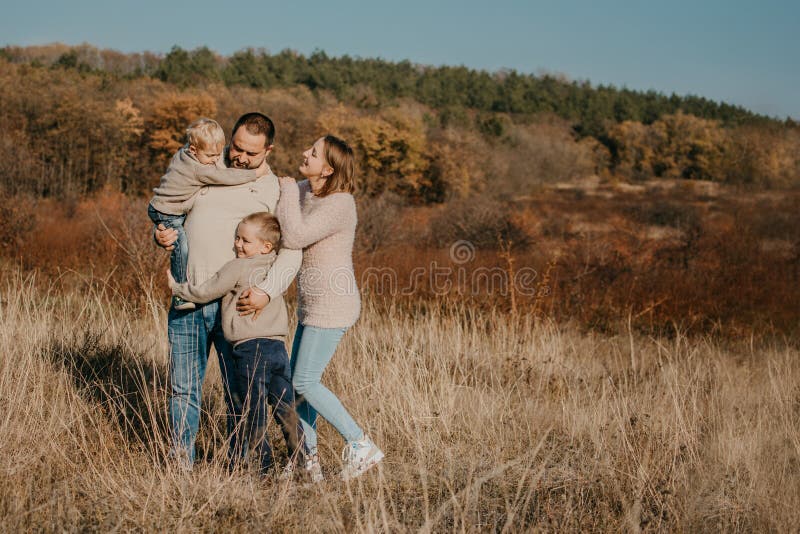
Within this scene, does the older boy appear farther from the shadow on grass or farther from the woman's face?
the shadow on grass

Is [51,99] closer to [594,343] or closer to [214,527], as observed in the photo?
[594,343]

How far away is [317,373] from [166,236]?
812 mm

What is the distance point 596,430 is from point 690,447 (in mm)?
431

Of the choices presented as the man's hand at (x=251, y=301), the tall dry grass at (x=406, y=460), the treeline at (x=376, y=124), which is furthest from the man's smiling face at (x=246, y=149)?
the treeline at (x=376, y=124)

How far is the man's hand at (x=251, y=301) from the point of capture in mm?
2422

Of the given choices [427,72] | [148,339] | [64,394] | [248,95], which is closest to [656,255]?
[148,339]

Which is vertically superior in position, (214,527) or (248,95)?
(248,95)

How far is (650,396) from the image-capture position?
3.84 meters

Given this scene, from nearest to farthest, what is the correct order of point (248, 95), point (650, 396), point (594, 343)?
point (650, 396), point (594, 343), point (248, 95)

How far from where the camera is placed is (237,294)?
8.19 ft

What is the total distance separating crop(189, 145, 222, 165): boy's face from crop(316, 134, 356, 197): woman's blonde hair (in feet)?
1.38

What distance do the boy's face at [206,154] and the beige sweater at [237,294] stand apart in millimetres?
399

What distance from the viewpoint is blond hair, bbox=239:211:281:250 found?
2494 millimetres

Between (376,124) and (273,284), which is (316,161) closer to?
(273,284)
